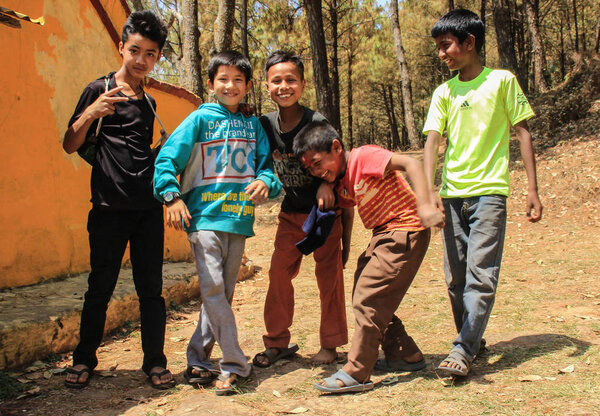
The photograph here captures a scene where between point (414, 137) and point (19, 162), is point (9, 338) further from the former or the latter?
point (414, 137)

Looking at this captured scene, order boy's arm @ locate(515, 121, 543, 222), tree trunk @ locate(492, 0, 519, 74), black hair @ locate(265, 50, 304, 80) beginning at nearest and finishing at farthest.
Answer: boy's arm @ locate(515, 121, 543, 222), black hair @ locate(265, 50, 304, 80), tree trunk @ locate(492, 0, 519, 74)

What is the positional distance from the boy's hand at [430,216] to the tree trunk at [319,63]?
23.6 ft

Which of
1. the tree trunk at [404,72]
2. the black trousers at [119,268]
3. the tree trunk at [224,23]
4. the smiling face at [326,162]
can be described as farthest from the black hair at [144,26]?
the tree trunk at [404,72]

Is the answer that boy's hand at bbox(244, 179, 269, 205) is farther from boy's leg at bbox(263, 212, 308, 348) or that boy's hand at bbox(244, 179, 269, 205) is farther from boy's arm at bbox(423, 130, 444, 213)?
boy's arm at bbox(423, 130, 444, 213)

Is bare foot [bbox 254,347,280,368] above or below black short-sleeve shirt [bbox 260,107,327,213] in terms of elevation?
Result: below

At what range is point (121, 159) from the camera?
3068mm

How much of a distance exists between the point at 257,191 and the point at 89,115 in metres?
1.02

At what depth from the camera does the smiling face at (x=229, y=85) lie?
10.3 feet

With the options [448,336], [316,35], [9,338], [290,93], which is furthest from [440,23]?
[316,35]

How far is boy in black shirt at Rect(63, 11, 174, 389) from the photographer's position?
305 cm

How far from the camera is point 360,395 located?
283 cm

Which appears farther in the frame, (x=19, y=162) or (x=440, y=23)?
(x=19, y=162)

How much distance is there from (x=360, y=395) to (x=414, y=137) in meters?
17.2

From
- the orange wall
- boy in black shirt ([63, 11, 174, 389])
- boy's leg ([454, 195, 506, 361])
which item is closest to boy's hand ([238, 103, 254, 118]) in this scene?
boy in black shirt ([63, 11, 174, 389])
